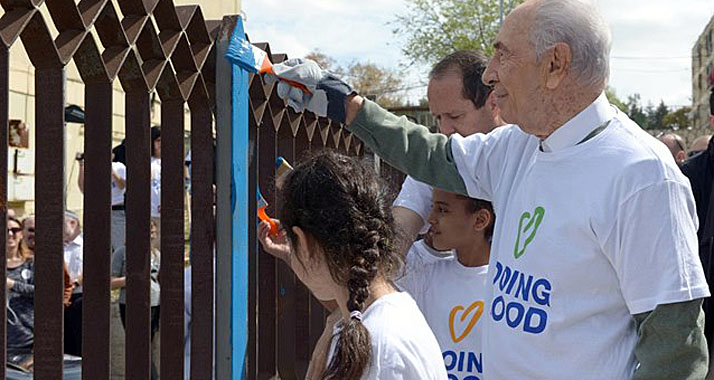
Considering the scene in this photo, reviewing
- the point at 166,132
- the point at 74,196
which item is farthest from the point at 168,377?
the point at 74,196

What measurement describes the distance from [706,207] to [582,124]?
1510mm

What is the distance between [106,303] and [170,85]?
0.58 metres

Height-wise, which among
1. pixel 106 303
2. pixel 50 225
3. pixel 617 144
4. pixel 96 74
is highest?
pixel 96 74

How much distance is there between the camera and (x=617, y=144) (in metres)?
2.05

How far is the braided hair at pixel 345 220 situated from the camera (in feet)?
6.28

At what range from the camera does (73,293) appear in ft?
16.3

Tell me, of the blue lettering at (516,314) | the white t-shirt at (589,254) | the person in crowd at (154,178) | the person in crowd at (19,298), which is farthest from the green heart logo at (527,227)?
the person in crowd at (154,178)

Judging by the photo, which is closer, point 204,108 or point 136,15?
point 136,15

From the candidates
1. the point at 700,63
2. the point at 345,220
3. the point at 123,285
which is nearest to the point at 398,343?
the point at 345,220

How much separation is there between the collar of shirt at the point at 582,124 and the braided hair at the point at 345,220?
0.46 metres

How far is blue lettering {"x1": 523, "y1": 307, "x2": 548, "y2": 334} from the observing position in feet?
6.84

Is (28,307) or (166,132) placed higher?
(166,132)

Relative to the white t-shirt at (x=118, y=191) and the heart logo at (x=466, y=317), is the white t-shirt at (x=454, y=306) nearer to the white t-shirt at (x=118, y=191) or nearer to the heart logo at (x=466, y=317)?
the heart logo at (x=466, y=317)

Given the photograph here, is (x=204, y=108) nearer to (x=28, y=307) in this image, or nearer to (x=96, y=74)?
(x=96, y=74)
